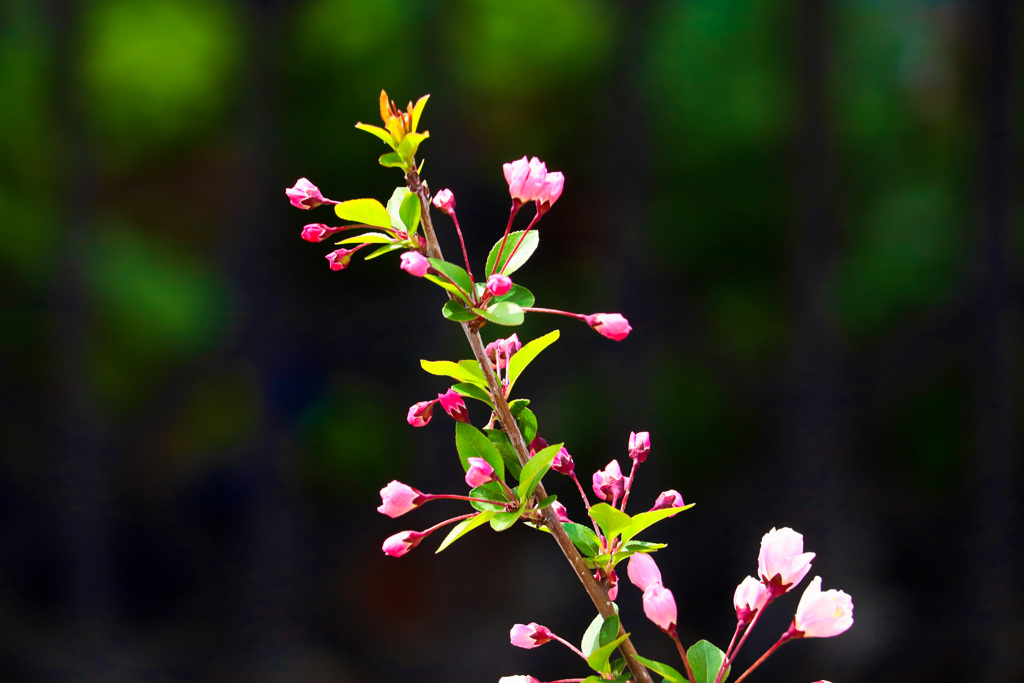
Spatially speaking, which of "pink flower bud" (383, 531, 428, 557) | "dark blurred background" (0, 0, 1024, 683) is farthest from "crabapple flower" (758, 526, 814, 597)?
"dark blurred background" (0, 0, 1024, 683)

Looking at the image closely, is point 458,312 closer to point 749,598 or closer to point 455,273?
point 455,273

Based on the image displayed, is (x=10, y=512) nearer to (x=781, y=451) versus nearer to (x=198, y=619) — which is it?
(x=198, y=619)

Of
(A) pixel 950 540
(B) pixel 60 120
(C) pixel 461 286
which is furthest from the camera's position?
(A) pixel 950 540

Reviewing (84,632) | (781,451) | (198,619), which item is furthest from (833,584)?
(84,632)

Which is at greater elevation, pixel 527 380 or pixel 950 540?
pixel 527 380

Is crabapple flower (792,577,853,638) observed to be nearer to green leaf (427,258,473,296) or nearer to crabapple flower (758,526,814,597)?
crabapple flower (758,526,814,597)

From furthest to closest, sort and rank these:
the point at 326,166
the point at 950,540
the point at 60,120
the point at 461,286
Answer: the point at 950,540, the point at 326,166, the point at 60,120, the point at 461,286

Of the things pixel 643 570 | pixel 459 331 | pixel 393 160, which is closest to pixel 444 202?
pixel 393 160

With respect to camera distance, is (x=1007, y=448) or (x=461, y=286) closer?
(x=461, y=286)

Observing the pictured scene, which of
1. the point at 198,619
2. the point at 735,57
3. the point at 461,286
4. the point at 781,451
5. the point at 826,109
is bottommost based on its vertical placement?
the point at 198,619
